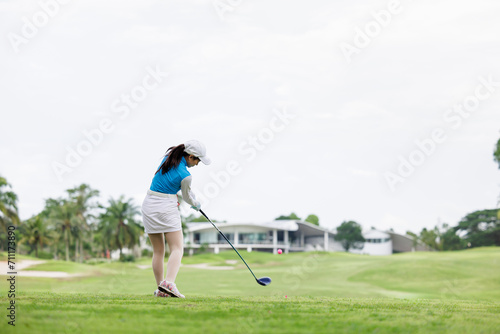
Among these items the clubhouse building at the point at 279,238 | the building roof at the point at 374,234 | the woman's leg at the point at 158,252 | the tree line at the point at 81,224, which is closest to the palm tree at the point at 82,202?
the tree line at the point at 81,224

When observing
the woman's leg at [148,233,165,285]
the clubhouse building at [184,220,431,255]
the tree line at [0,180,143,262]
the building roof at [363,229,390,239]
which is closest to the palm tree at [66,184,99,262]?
the tree line at [0,180,143,262]

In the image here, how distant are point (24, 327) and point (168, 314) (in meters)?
1.29

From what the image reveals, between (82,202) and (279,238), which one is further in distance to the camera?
(279,238)

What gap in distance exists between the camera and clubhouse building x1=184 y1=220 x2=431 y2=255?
82125mm

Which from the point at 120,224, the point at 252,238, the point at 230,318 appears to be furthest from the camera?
the point at 252,238

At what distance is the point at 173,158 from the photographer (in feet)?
25.3

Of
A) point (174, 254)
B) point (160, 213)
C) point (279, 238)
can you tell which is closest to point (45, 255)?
point (279, 238)

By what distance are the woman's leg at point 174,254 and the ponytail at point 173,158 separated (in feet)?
2.95

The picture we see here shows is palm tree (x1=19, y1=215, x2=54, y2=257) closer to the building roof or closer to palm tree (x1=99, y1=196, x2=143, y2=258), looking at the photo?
palm tree (x1=99, y1=196, x2=143, y2=258)

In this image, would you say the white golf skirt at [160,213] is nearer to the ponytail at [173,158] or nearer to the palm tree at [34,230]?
the ponytail at [173,158]

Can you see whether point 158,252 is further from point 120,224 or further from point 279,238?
point 279,238

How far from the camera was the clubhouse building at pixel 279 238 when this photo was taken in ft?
269

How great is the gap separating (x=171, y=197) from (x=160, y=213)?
0.27 meters

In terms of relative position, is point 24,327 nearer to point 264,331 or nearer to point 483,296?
point 264,331
